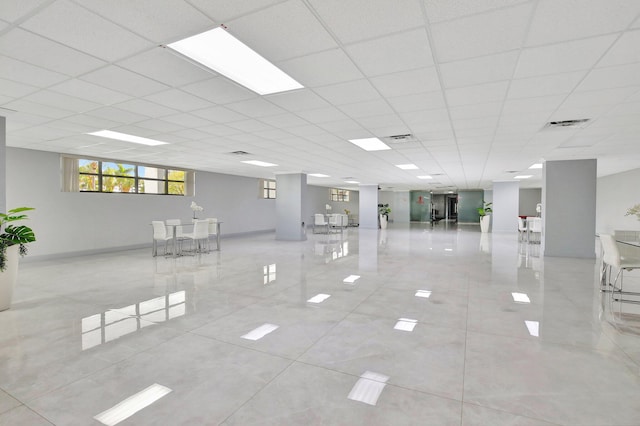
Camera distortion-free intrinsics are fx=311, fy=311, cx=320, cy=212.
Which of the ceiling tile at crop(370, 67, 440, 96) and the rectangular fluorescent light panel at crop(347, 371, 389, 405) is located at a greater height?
the ceiling tile at crop(370, 67, 440, 96)

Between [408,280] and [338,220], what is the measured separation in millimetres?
9149

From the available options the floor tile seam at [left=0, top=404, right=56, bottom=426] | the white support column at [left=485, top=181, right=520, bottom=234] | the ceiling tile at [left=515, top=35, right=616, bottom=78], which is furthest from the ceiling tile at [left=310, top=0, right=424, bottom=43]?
the white support column at [left=485, top=181, right=520, bottom=234]

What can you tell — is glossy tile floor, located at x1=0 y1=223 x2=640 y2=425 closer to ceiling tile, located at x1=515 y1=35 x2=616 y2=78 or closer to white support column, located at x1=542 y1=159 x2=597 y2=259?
ceiling tile, located at x1=515 y1=35 x2=616 y2=78

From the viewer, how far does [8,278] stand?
12.8ft

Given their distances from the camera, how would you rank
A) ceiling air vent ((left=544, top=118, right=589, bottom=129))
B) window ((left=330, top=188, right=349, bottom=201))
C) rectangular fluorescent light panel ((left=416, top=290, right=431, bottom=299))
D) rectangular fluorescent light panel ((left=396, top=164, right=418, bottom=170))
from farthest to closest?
window ((left=330, top=188, right=349, bottom=201)), rectangular fluorescent light panel ((left=396, top=164, right=418, bottom=170)), ceiling air vent ((left=544, top=118, right=589, bottom=129)), rectangular fluorescent light panel ((left=416, top=290, right=431, bottom=299))

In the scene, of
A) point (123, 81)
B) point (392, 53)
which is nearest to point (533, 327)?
point (392, 53)

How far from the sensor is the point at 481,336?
3.00m

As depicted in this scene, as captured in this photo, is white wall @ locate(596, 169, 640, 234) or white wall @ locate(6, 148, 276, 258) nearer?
white wall @ locate(6, 148, 276, 258)

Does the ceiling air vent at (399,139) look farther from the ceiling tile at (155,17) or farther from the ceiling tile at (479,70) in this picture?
the ceiling tile at (155,17)

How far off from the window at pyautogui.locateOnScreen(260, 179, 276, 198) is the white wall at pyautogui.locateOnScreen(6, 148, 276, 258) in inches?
117

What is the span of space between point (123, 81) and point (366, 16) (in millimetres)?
2637

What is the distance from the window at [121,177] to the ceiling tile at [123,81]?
6053 mm

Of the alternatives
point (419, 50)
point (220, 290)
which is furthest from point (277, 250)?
point (419, 50)

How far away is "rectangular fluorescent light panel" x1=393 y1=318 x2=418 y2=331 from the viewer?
3.20 meters
